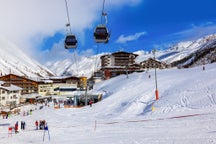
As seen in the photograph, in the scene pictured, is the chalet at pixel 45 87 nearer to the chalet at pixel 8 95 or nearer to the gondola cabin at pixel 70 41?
the chalet at pixel 8 95

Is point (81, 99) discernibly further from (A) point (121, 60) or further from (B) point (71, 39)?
(A) point (121, 60)

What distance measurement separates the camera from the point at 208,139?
11.3 m

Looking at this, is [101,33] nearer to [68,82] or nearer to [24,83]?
[24,83]

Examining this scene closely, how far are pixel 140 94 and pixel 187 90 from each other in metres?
7.02

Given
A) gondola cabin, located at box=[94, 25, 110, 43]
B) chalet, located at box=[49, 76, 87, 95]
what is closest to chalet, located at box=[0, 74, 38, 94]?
chalet, located at box=[49, 76, 87, 95]

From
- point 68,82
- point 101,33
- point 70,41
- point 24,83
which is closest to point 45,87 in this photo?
point 24,83

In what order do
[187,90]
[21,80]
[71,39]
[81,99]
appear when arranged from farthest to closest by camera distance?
[21,80] → [81,99] → [187,90] → [71,39]

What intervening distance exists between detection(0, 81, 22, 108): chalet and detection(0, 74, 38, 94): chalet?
12.6m

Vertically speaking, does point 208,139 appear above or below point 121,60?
below

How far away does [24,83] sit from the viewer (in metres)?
99.2

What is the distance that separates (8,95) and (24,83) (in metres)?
17.9

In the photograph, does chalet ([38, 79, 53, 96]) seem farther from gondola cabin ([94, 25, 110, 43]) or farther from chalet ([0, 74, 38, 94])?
gondola cabin ([94, 25, 110, 43])

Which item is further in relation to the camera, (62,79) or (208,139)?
(62,79)

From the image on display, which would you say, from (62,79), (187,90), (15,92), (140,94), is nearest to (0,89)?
(15,92)
